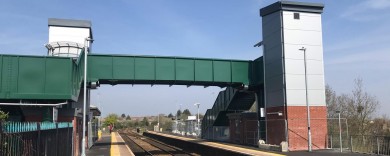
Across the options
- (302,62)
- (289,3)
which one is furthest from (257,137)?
(289,3)

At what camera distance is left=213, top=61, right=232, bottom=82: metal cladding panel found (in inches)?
1457

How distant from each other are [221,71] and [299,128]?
Result: 8.04 m

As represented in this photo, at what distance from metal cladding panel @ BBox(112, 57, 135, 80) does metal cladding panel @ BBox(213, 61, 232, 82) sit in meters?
6.95

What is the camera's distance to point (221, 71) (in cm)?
3709

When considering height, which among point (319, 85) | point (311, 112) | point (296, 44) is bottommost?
point (311, 112)

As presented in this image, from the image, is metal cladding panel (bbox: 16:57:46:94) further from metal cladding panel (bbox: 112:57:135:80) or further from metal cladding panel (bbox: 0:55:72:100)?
metal cladding panel (bbox: 112:57:135:80)

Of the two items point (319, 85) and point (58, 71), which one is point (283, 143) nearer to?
point (319, 85)

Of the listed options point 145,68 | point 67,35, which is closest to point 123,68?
point 145,68

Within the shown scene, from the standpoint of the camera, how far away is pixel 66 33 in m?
36.2

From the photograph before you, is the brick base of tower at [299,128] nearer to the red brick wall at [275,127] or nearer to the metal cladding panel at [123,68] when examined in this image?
the red brick wall at [275,127]

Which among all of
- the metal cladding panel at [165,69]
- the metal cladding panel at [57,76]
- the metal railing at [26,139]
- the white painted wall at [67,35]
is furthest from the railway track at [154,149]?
the metal railing at [26,139]

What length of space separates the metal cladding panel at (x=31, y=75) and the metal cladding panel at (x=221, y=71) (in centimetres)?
1461

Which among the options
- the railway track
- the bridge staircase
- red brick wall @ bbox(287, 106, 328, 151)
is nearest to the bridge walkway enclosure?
the bridge staircase

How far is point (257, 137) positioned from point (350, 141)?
9.31 meters
